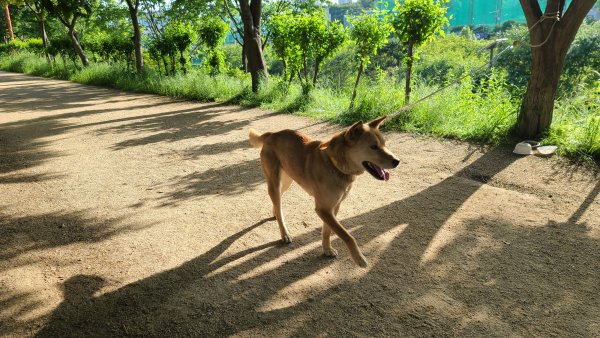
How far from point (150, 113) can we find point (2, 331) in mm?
9589

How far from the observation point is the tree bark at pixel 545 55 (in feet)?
19.4

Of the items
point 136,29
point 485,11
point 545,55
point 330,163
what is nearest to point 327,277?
point 330,163

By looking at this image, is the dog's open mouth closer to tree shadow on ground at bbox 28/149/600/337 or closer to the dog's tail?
tree shadow on ground at bbox 28/149/600/337

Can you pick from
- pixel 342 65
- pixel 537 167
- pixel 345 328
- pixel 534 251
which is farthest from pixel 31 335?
pixel 342 65

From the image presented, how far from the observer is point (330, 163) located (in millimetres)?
3141

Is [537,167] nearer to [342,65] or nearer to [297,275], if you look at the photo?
[297,275]

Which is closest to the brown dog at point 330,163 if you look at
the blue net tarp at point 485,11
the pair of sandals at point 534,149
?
the pair of sandals at point 534,149

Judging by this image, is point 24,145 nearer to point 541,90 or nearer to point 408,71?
point 408,71

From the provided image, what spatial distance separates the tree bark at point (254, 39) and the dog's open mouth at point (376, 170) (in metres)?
10.2

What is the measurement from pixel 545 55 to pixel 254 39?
9074mm

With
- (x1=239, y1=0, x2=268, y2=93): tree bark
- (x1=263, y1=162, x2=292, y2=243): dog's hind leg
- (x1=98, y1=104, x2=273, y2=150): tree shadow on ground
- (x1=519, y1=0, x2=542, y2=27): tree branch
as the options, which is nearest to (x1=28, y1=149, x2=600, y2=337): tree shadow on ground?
(x1=263, y1=162, x2=292, y2=243): dog's hind leg

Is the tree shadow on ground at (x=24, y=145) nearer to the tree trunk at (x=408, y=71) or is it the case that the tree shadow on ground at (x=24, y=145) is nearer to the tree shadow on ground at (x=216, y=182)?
the tree shadow on ground at (x=216, y=182)

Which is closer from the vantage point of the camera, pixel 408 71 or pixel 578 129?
pixel 578 129

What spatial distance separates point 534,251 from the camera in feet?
11.7
